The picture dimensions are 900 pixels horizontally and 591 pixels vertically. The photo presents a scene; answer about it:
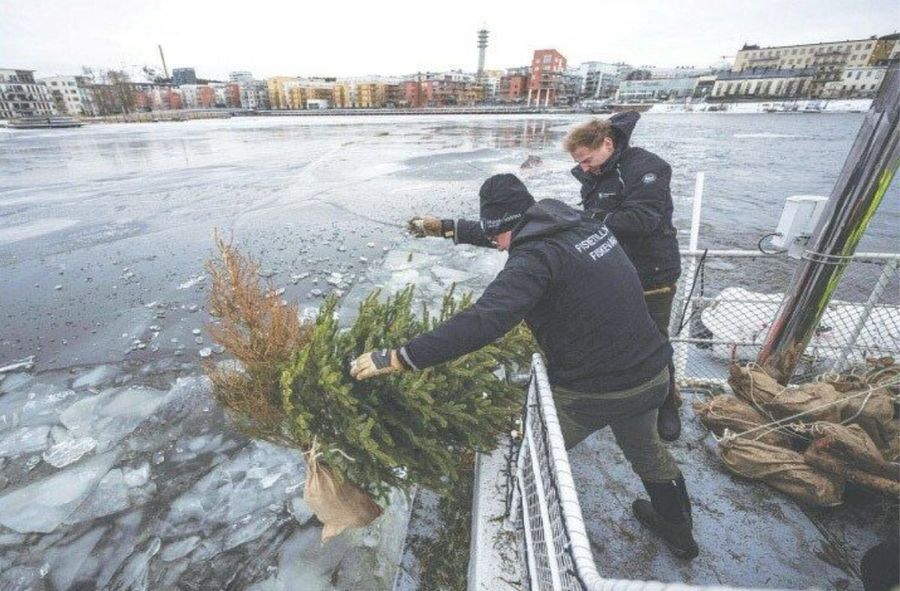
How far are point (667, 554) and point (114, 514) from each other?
3480 millimetres

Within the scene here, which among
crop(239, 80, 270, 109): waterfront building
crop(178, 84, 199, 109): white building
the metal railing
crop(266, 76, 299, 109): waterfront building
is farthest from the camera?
crop(178, 84, 199, 109): white building

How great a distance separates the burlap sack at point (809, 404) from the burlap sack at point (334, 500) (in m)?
2.62

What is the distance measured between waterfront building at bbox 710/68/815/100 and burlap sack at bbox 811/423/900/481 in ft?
459

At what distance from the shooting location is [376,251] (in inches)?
304

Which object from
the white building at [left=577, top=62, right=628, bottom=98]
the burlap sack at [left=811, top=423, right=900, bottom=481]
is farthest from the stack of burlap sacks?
the white building at [left=577, top=62, right=628, bottom=98]

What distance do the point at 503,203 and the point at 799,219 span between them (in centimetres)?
247

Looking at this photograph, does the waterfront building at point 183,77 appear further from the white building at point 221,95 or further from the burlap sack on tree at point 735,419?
the burlap sack on tree at point 735,419

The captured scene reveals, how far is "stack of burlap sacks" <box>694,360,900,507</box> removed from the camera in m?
2.36

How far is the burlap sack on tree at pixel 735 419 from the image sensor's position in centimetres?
280

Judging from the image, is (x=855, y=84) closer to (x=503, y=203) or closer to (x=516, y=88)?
(x=516, y=88)

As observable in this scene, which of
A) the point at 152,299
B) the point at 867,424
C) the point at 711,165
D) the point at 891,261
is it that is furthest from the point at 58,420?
the point at 711,165

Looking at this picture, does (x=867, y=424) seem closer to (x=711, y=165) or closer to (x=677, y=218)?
(x=677, y=218)

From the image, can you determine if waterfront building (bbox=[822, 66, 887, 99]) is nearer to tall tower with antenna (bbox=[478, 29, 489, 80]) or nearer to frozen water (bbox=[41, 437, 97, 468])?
tall tower with antenna (bbox=[478, 29, 489, 80])

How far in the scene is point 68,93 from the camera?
11194cm
